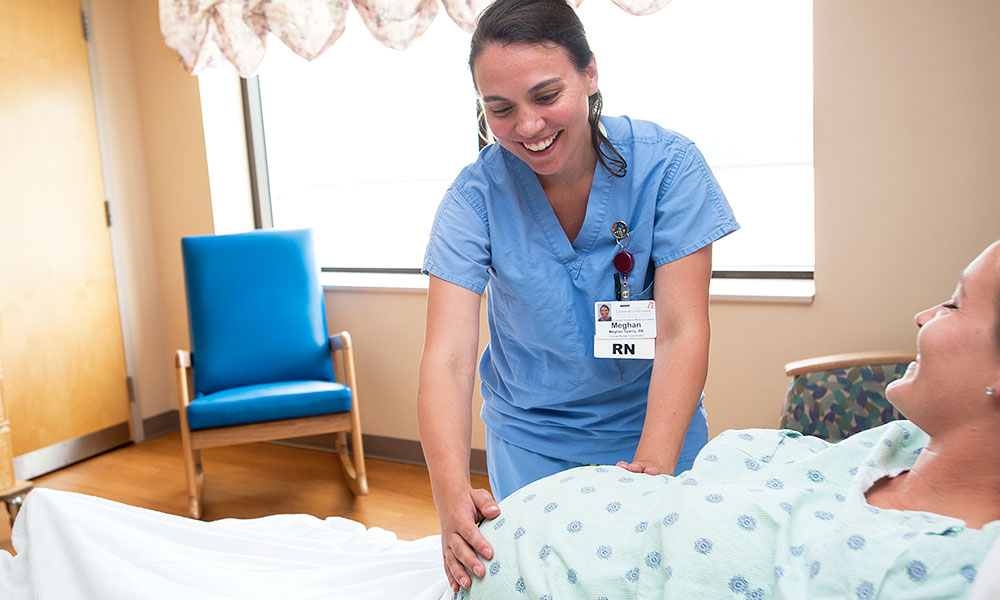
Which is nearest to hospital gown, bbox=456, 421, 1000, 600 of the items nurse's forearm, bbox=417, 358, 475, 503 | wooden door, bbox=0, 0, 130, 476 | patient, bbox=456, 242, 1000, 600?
patient, bbox=456, 242, 1000, 600

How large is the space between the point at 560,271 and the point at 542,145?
11.0 inches

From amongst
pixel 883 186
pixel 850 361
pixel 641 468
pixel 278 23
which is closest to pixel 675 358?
pixel 641 468

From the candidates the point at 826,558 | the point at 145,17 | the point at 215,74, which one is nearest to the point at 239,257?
the point at 215,74

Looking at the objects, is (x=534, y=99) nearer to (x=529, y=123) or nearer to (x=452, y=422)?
(x=529, y=123)

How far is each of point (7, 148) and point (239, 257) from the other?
1144 mm

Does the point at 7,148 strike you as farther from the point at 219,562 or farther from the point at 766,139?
the point at 766,139

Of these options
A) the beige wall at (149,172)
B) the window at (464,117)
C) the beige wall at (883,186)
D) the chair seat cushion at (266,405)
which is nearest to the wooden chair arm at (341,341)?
the chair seat cushion at (266,405)

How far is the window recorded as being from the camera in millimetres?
2977

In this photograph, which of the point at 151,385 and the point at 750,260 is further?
the point at 151,385

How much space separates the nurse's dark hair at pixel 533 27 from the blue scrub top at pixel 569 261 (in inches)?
8.9

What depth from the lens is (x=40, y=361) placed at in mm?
3676

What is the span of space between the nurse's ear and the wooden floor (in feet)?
6.37

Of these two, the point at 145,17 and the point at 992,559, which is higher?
the point at 145,17

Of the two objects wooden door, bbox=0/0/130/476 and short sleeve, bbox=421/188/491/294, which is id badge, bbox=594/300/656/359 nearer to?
short sleeve, bbox=421/188/491/294
